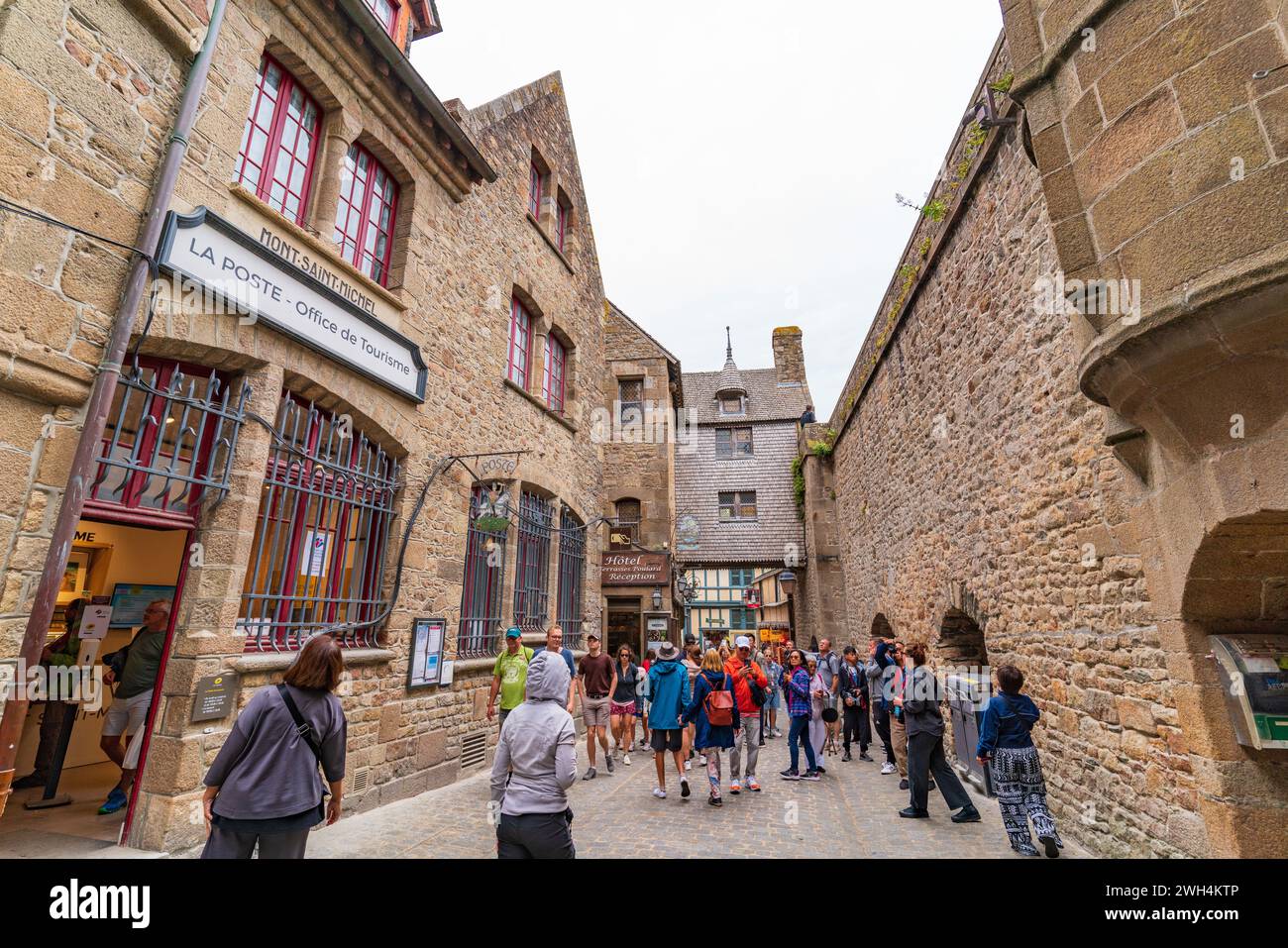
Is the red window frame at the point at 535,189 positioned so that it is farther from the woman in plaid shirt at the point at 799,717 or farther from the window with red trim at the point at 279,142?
the woman in plaid shirt at the point at 799,717

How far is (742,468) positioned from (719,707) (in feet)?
48.7

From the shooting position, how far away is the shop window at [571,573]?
10.4 m

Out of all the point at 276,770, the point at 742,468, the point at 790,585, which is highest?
the point at 742,468

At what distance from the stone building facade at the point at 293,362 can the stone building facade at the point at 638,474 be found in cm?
454

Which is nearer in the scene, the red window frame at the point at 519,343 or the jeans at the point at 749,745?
the jeans at the point at 749,745

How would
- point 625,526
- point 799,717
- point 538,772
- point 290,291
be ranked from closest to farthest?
point 538,772 < point 290,291 < point 799,717 < point 625,526

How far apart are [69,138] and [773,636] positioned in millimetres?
27335

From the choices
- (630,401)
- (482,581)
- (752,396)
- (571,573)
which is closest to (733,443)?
(752,396)

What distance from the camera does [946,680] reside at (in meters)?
7.62

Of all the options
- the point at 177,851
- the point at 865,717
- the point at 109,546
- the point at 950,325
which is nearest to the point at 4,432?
the point at 177,851

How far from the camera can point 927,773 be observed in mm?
5578

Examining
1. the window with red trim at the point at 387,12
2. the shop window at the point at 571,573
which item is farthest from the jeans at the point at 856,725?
the window with red trim at the point at 387,12

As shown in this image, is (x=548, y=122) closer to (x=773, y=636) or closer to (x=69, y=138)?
(x=69, y=138)

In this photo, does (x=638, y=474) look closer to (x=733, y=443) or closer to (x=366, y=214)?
(x=733, y=443)
